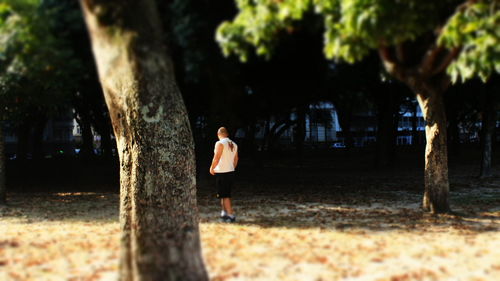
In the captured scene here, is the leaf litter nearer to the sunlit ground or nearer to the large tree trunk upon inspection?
the sunlit ground

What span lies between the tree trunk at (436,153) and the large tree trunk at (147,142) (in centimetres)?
634

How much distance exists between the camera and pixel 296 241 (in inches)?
282

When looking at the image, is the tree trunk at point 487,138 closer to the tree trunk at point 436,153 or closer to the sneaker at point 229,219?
the tree trunk at point 436,153

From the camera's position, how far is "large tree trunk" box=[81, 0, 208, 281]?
4.19m

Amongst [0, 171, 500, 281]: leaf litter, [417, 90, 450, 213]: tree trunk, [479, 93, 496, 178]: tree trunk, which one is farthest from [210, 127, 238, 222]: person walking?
[479, 93, 496, 178]: tree trunk

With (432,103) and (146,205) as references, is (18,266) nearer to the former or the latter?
(146,205)

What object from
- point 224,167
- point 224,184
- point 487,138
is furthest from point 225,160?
point 487,138

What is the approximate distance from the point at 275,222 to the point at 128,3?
227 inches

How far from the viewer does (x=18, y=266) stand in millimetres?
5773

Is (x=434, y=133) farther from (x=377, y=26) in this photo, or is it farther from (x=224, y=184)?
(x=377, y=26)

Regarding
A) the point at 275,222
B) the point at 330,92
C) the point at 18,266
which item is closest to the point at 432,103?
the point at 275,222

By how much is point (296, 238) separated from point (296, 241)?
0.80 ft

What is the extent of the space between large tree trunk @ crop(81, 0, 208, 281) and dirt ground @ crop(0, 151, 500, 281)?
0.93m

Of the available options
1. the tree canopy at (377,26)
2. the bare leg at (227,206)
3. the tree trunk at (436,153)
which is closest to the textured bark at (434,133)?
the tree trunk at (436,153)
